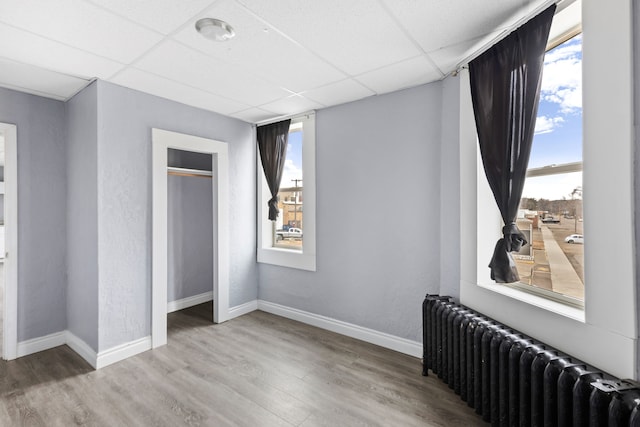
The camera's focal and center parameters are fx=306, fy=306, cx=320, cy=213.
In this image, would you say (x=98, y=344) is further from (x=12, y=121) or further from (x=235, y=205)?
(x=12, y=121)

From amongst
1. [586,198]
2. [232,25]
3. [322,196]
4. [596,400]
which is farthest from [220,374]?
[586,198]

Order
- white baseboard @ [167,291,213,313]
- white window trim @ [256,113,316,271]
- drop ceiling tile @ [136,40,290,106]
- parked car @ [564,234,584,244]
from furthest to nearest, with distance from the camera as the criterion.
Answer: white baseboard @ [167,291,213,313] → white window trim @ [256,113,316,271] → drop ceiling tile @ [136,40,290,106] → parked car @ [564,234,584,244]

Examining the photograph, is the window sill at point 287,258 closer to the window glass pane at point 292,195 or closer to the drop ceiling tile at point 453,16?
the window glass pane at point 292,195

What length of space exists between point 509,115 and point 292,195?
2556 mm

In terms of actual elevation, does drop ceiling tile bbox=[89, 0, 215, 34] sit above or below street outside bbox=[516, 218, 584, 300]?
above

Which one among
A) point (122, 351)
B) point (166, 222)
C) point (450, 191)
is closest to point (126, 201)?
point (166, 222)

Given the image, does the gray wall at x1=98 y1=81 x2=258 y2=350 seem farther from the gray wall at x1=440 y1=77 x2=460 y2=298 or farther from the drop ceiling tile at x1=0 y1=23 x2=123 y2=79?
the gray wall at x1=440 y1=77 x2=460 y2=298

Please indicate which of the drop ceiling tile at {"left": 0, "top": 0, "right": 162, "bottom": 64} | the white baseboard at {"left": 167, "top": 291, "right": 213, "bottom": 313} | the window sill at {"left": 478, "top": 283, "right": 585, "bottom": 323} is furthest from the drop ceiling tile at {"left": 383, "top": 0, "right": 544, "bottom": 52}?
the white baseboard at {"left": 167, "top": 291, "right": 213, "bottom": 313}

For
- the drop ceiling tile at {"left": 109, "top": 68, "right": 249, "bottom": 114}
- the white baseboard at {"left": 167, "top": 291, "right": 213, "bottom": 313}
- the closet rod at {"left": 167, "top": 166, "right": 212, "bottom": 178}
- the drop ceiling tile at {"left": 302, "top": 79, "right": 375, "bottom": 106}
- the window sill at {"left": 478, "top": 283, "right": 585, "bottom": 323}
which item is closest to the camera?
the window sill at {"left": 478, "top": 283, "right": 585, "bottom": 323}

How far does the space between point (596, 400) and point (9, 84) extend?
15.1 feet

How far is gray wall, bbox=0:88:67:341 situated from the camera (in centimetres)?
289

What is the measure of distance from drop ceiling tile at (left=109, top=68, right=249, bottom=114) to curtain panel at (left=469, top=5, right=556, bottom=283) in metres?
2.41

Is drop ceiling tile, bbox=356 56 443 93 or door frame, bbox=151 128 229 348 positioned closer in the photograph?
drop ceiling tile, bbox=356 56 443 93

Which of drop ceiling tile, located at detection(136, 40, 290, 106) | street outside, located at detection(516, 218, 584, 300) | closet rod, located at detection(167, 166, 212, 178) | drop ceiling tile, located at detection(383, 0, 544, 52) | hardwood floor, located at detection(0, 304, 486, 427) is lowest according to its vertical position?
hardwood floor, located at detection(0, 304, 486, 427)
